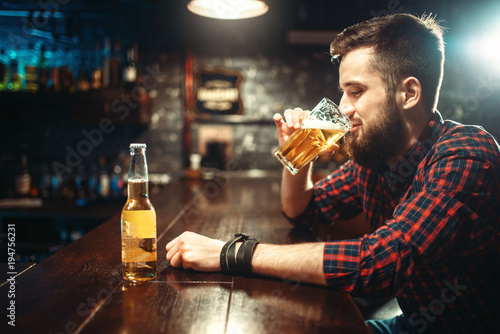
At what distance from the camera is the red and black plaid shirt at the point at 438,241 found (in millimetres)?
920

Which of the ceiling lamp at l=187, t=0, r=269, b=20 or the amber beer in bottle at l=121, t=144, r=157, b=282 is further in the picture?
the ceiling lamp at l=187, t=0, r=269, b=20

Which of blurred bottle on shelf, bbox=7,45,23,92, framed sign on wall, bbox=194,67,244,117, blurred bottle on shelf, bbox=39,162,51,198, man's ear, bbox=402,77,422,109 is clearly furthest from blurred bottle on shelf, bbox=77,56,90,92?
man's ear, bbox=402,77,422,109

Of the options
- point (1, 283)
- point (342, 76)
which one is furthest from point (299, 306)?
point (342, 76)

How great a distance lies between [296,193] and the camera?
1.55 metres

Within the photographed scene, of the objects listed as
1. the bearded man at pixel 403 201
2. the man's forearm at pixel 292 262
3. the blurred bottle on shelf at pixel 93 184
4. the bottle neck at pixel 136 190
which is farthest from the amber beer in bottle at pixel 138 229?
the blurred bottle on shelf at pixel 93 184

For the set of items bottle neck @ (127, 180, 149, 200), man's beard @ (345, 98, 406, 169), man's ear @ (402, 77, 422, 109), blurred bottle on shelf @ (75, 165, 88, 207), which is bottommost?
blurred bottle on shelf @ (75, 165, 88, 207)

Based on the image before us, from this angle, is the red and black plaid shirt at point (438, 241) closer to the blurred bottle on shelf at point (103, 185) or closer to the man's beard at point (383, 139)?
the man's beard at point (383, 139)

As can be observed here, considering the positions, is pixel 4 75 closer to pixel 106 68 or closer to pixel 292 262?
pixel 106 68

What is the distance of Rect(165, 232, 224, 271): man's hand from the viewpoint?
101cm

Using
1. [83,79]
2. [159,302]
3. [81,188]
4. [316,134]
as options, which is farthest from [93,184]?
[159,302]

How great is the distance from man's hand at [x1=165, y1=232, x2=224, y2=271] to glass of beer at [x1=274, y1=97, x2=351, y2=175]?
43 centimetres

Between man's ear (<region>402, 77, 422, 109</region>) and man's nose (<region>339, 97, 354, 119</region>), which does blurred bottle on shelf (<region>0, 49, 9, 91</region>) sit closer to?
man's nose (<region>339, 97, 354, 119</region>)

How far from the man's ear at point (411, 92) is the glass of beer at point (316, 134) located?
0.24 metres

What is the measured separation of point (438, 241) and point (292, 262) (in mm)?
357
